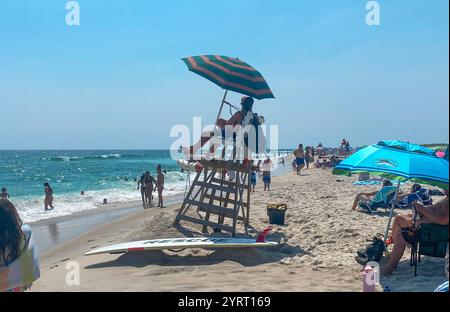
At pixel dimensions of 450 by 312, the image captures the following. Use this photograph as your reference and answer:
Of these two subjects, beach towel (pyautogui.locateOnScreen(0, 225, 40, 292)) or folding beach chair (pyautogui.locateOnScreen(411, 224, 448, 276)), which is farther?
folding beach chair (pyautogui.locateOnScreen(411, 224, 448, 276))

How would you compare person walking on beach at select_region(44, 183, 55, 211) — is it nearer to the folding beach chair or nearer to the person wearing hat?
the person wearing hat

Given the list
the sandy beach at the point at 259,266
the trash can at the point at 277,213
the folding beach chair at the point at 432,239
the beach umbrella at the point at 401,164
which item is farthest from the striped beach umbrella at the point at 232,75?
the folding beach chair at the point at 432,239

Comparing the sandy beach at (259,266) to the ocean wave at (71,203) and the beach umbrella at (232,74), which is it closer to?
the beach umbrella at (232,74)

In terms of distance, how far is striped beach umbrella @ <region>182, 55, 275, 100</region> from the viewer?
7473mm

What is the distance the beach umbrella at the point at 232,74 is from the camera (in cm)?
747

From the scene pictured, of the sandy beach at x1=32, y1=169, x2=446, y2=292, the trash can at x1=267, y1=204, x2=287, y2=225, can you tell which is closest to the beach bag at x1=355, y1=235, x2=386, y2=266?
the sandy beach at x1=32, y1=169, x2=446, y2=292

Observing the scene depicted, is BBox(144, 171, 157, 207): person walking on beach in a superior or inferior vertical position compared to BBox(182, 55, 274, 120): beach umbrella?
inferior

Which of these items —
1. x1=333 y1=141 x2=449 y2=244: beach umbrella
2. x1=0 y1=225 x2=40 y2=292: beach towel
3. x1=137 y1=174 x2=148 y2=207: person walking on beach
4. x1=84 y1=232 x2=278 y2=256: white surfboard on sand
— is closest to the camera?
x1=0 y1=225 x2=40 y2=292: beach towel

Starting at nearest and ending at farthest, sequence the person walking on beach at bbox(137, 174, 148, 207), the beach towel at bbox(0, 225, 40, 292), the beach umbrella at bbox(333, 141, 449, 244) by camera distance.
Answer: the beach towel at bbox(0, 225, 40, 292) → the beach umbrella at bbox(333, 141, 449, 244) → the person walking on beach at bbox(137, 174, 148, 207)

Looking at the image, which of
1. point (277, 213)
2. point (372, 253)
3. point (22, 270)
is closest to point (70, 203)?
point (277, 213)
